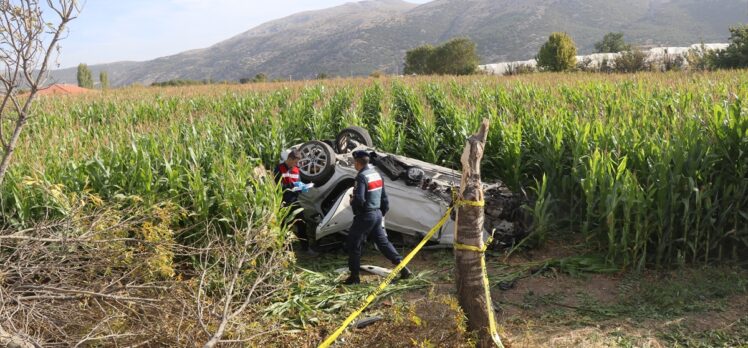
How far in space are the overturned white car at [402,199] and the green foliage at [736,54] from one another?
87.8ft

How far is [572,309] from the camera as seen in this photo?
208 inches

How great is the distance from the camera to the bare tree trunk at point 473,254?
158 inches

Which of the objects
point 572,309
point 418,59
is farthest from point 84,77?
point 572,309

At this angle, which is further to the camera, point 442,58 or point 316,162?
point 442,58

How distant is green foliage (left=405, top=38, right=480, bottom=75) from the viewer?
2308 inches

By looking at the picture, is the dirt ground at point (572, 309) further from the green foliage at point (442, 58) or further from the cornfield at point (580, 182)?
the green foliage at point (442, 58)

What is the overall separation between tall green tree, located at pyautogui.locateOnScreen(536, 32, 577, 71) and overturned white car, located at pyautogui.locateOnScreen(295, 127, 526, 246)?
3692cm

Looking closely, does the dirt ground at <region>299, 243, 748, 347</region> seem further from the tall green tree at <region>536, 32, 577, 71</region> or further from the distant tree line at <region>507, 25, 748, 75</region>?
the tall green tree at <region>536, 32, 577, 71</region>

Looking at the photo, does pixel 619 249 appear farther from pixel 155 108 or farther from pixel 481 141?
pixel 155 108

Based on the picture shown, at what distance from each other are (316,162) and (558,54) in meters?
38.1

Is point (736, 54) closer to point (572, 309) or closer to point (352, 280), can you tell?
Answer: point (572, 309)

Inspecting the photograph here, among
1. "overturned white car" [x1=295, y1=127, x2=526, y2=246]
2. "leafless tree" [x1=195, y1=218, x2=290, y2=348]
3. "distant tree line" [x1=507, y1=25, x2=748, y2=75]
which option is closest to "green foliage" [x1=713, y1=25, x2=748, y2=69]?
"distant tree line" [x1=507, y1=25, x2=748, y2=75]

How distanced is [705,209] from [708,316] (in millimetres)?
1645

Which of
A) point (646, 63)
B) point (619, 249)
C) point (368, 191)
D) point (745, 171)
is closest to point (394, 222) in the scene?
point (368, 191)
